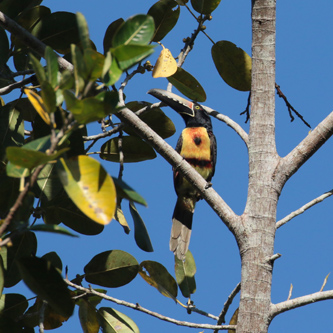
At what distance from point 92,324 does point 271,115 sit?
131 cm

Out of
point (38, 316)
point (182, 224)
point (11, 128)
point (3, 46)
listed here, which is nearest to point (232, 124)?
point (11, 128)

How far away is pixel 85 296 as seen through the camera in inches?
96.6

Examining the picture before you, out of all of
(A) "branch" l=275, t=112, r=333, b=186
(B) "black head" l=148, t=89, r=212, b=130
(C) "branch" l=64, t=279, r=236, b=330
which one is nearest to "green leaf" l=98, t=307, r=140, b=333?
(C) "branch" l=64, t=279, r=236, b=330

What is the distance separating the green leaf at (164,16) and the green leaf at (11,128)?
94 cm

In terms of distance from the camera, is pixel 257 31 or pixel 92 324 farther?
pixel 257 31

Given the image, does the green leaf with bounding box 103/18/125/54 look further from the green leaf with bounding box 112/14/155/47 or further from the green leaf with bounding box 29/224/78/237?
the green leaf with bounding box 29/224/78/237

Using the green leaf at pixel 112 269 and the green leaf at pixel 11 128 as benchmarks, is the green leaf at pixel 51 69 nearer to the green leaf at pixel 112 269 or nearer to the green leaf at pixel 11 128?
the green leaf at pixel 11 128

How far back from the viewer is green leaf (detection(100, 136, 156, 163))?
285cm

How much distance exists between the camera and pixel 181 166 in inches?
97.0

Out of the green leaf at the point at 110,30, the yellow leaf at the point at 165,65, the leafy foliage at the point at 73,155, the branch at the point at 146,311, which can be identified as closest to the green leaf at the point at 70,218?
the leafy foliage at the point at 73,155

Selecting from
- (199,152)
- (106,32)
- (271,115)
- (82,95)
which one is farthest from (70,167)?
(199,152)

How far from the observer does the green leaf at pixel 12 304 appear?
93.4 inches

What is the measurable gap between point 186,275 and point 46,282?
4.01 feet

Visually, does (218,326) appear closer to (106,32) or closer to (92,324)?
(92,324)
